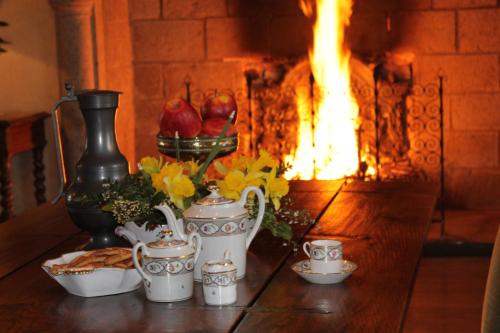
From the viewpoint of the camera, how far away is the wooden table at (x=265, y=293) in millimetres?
1685

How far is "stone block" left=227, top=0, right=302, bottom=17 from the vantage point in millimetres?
5043

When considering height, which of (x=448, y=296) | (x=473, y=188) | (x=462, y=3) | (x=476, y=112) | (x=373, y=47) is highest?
(x=462, y=3)

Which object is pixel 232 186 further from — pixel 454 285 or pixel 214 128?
pixel 454 285

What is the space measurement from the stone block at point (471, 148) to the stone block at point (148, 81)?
1.49 m

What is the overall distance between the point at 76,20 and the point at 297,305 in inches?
132

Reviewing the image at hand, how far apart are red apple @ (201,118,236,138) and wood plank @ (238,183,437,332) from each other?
33cm

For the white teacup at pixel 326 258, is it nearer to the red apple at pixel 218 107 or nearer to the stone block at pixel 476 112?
the red apple at pixel 218 107

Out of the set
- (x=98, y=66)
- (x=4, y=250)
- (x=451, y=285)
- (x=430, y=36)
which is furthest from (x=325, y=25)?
(x=4, y=250)

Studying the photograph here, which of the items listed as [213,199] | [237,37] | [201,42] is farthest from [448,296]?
[213,199]

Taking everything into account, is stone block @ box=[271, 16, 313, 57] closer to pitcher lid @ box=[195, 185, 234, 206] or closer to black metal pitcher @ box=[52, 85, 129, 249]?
black metal pitcher @ box=[52, 85, 129, 249]

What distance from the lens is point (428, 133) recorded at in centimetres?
501

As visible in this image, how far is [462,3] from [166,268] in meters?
3.47

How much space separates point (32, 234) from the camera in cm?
249

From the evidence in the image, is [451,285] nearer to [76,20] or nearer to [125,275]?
[76,20]
